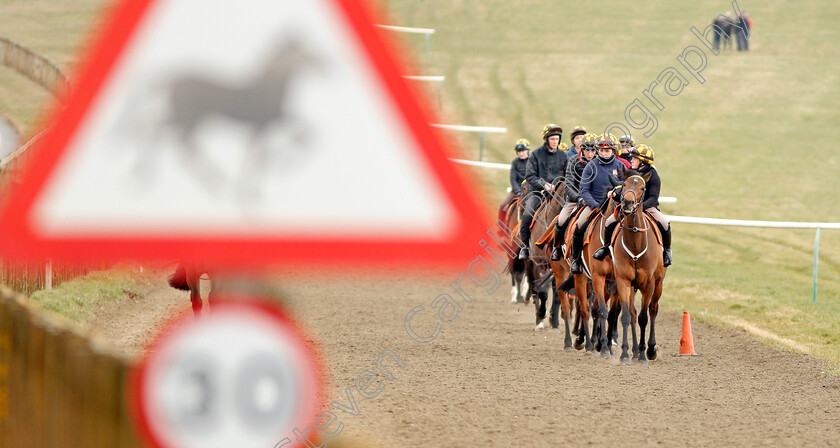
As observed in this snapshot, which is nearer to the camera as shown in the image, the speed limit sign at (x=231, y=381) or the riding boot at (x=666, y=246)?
the speed limit sign at (x=231, y=381)

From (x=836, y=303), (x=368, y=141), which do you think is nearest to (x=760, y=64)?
(x=836, y=303)

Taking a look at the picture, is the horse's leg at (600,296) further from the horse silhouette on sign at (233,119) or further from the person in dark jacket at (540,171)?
the horse silhouette on sign at (233,119)

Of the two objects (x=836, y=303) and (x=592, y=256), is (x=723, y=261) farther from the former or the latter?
(x=592, y=256)

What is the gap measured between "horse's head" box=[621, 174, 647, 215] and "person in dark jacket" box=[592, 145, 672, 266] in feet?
1.43

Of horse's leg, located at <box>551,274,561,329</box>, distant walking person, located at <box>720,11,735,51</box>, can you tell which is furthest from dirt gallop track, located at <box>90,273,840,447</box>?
distant walking person, located at <box>720,11,735,51</box>

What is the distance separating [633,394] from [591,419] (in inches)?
63.0

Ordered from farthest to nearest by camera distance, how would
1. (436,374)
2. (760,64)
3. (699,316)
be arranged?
(760,64) < (699,316) < (436,374)

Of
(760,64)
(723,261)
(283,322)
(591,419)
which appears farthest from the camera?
(760,64)

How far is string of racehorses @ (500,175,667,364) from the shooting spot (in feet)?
44.4

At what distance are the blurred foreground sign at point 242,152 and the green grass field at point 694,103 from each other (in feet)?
42.8

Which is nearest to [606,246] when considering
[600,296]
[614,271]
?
[614,271]

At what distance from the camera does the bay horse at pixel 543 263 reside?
15.6m

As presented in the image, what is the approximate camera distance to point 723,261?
1094 inches

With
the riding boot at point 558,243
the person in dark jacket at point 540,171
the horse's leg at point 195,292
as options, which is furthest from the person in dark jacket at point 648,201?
the horse's leg at point 195,292
